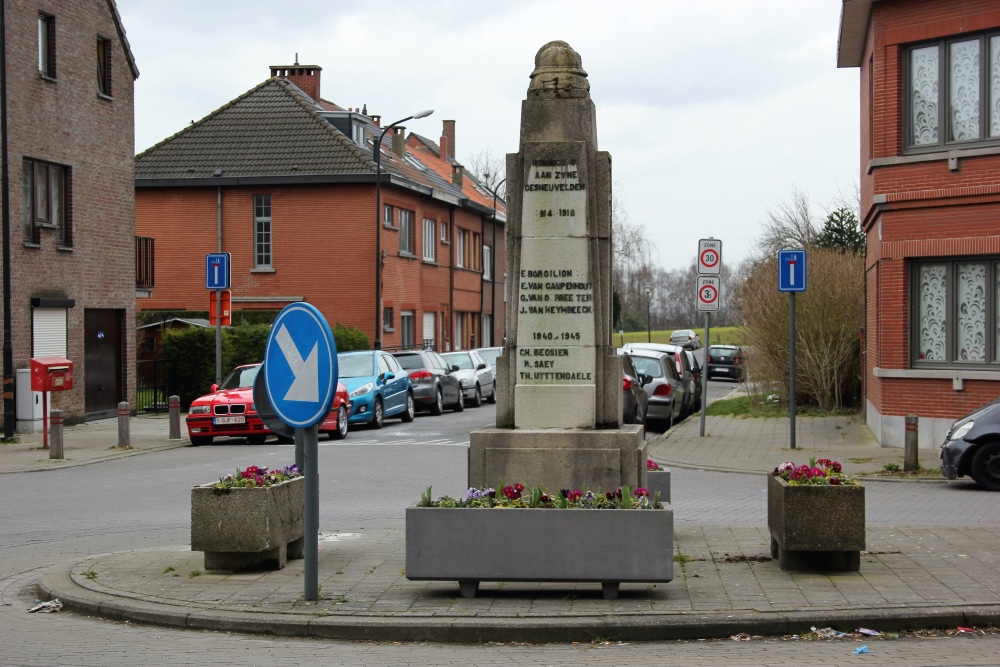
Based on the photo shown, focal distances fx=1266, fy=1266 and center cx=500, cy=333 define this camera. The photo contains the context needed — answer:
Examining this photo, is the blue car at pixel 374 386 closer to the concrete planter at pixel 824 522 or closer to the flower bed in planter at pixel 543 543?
the concrete planter at pixel 824 522

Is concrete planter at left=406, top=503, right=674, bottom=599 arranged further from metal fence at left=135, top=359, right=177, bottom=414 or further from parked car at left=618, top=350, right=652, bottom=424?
metal fence at left=135, top=359, right=177, bottom=414

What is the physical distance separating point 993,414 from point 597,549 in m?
8.54

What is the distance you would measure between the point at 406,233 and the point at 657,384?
A: 20934 millimetres

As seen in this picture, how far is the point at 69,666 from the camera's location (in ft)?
22.1

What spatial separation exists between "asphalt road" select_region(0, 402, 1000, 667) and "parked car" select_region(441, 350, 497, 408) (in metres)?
6.07

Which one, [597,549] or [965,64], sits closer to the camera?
[597,549]

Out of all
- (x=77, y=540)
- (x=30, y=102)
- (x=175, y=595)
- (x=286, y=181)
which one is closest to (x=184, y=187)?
(x=286, y=181)

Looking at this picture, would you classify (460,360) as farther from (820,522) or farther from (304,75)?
(820,522)

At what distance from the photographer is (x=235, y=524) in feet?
29.4

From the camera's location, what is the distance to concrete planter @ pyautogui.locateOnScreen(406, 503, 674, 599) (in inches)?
303

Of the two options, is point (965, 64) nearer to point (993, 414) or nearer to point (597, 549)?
point (993, 414)

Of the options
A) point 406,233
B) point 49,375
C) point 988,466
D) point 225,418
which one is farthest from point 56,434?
point 406,233

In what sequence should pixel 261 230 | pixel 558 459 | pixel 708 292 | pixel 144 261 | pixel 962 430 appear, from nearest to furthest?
pixel 558 459 < pixel 962 430 < pixel 708 292 < pixel 144 261 < pixel 261 230

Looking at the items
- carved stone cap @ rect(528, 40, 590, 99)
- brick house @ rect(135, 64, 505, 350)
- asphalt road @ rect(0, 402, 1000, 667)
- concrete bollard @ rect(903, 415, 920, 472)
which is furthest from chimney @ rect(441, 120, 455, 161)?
carved stone cap @ rect(528, 40, 590, 99)
